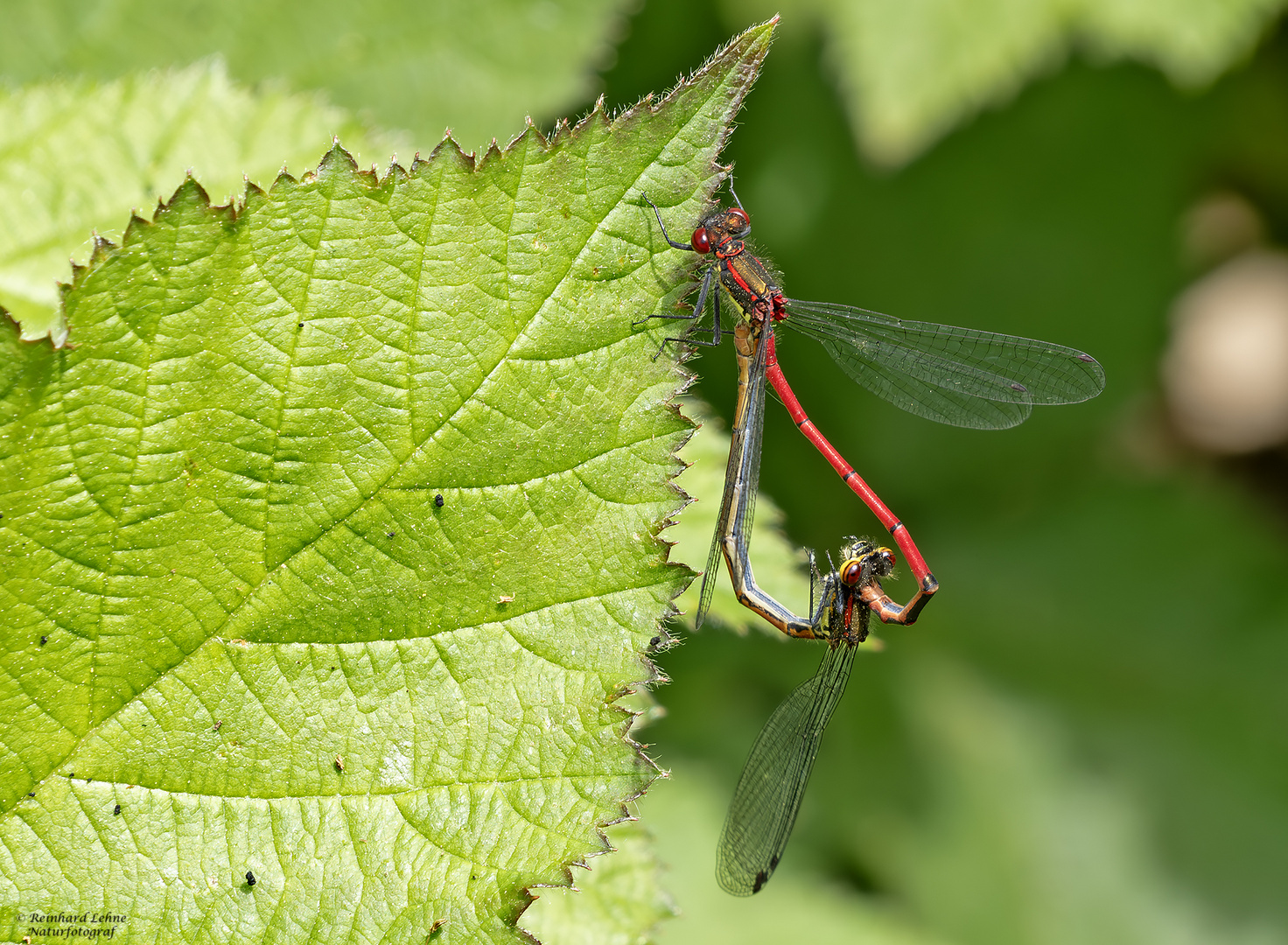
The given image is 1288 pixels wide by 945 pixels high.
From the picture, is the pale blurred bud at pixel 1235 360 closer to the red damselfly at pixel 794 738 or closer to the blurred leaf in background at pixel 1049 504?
the blurred leaf in background at pixel 1049 504

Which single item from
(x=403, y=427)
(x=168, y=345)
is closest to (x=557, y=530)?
(x=403, y=427)

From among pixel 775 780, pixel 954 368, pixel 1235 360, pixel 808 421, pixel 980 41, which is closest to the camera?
pixel 775 780

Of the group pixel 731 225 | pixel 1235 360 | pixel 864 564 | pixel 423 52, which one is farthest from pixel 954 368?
pixel 1235 360

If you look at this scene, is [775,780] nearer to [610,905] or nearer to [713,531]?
[610,905]

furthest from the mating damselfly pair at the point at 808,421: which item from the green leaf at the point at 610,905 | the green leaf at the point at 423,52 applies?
the green leaf at the point at 423,52

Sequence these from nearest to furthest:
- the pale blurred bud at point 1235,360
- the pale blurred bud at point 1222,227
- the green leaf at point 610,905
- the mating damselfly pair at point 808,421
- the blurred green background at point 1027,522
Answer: the green leaf at point 610,905, the mating damselfly pair at point 808,421, the blurred green background at point 1027,522, the pale blurred bud at point 1222,227, the pale blurred bud at point 1235,360

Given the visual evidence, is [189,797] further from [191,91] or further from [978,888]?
[978,888]
